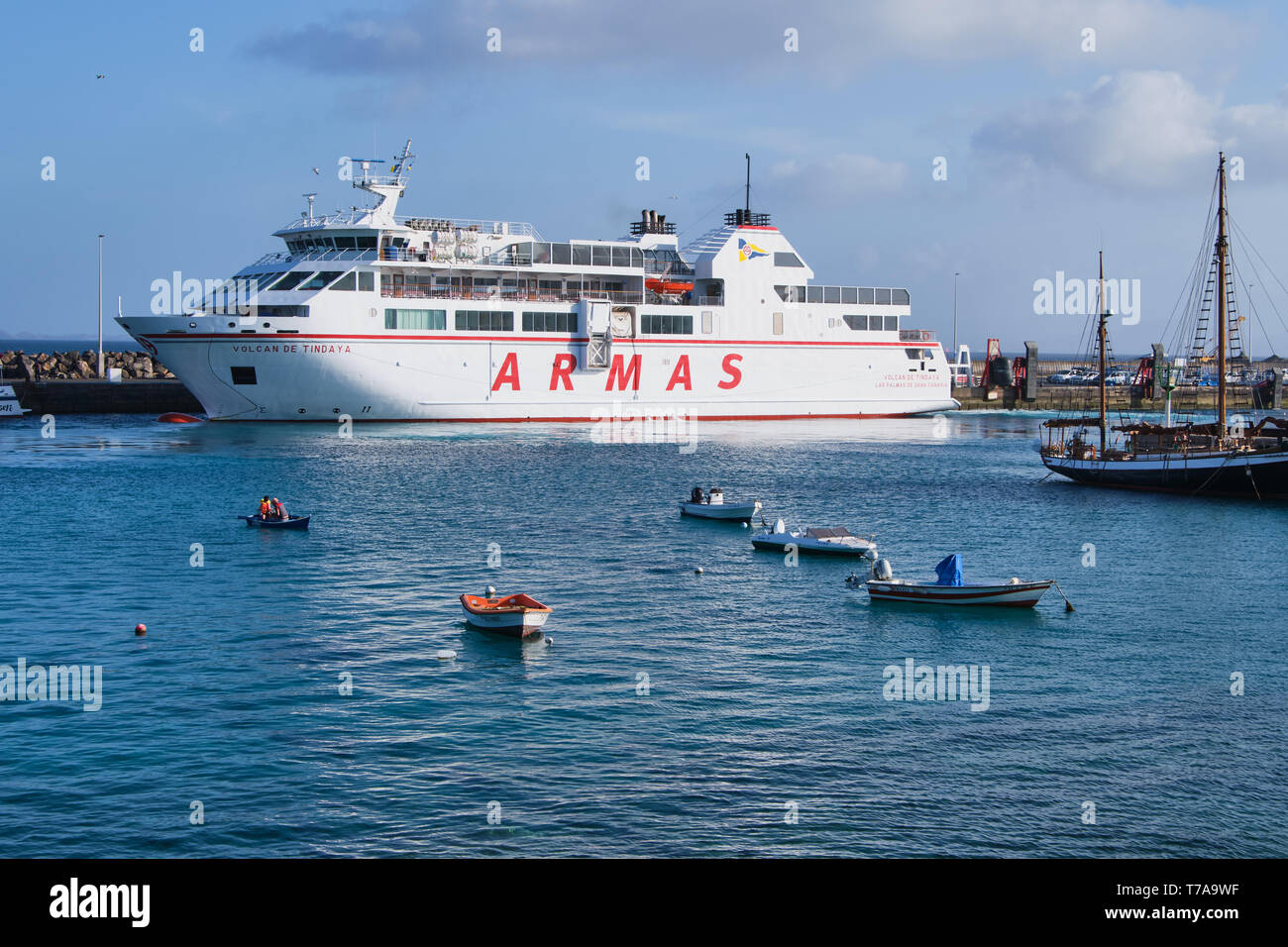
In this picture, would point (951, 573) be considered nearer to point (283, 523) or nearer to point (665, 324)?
point (283, 523)

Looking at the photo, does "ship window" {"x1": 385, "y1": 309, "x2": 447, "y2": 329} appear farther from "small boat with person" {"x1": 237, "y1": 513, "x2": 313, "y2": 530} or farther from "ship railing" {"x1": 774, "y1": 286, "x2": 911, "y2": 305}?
"small boat with person" {"x1": 237, "y1": 513, "x2": 313, "y2": 530}

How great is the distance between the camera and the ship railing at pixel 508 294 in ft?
255

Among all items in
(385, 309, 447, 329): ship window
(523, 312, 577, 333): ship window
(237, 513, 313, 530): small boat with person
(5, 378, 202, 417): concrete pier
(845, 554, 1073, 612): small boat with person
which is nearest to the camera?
(845, 554, 1073, 612): small boat with person

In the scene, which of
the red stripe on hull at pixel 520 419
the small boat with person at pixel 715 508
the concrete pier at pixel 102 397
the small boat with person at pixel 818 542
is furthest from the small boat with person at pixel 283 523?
the concrete pier at pixel 102 397

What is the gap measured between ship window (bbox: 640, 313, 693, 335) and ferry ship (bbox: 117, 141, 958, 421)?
120 mm

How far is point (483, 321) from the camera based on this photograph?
262ft

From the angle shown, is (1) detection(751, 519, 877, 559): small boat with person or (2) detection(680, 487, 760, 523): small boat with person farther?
(2) detection(680, 487, 760, 523): small boat with person

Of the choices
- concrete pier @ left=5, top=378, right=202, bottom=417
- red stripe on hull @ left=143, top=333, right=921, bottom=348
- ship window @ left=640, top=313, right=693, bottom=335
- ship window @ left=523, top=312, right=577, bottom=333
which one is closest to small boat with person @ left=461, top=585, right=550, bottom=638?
red stripe on hull @ left=143, top=333, right=921, bottom=348

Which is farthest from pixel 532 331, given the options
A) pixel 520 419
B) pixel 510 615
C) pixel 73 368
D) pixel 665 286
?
pixel 510 615

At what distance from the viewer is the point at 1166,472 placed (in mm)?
55531

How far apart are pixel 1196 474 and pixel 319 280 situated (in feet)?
175

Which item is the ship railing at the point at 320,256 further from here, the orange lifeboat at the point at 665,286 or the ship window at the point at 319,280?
the orange lifeboat at the point at 665,286

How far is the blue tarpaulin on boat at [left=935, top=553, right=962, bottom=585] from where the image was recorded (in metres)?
30.5
